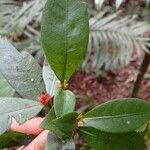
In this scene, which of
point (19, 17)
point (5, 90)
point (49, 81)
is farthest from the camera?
point (19, 17)

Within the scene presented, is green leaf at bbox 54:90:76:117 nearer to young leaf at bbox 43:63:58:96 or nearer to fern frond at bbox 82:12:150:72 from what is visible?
young leaf at bbox 43:63:58:96

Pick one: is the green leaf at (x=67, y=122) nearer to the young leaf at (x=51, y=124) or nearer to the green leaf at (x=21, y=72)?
the young leaf at (x=51, y=124)

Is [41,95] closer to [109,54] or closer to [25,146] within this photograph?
[25,146]

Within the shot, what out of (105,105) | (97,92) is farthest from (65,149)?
(97,92)

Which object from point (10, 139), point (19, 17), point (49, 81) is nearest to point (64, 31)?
point (49, 81)

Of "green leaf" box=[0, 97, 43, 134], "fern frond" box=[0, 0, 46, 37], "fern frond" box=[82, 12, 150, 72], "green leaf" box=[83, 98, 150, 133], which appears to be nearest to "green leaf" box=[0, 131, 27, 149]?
"green leaf" box=[0, 97, 43, 134]

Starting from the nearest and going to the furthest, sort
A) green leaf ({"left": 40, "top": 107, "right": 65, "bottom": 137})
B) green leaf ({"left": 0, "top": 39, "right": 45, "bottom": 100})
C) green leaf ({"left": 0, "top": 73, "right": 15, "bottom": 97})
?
green leaf ({"left": 40, "top": 107, "right": 65, "bottom": 137})
green leaf ({"left": 0, "top": 39, "right": 45, "bottom": 100})
green leaf ({"left": 0, "top": 73, "right": 15, "bottom": 97})

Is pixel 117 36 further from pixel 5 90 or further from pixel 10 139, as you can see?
pixel 10 139
